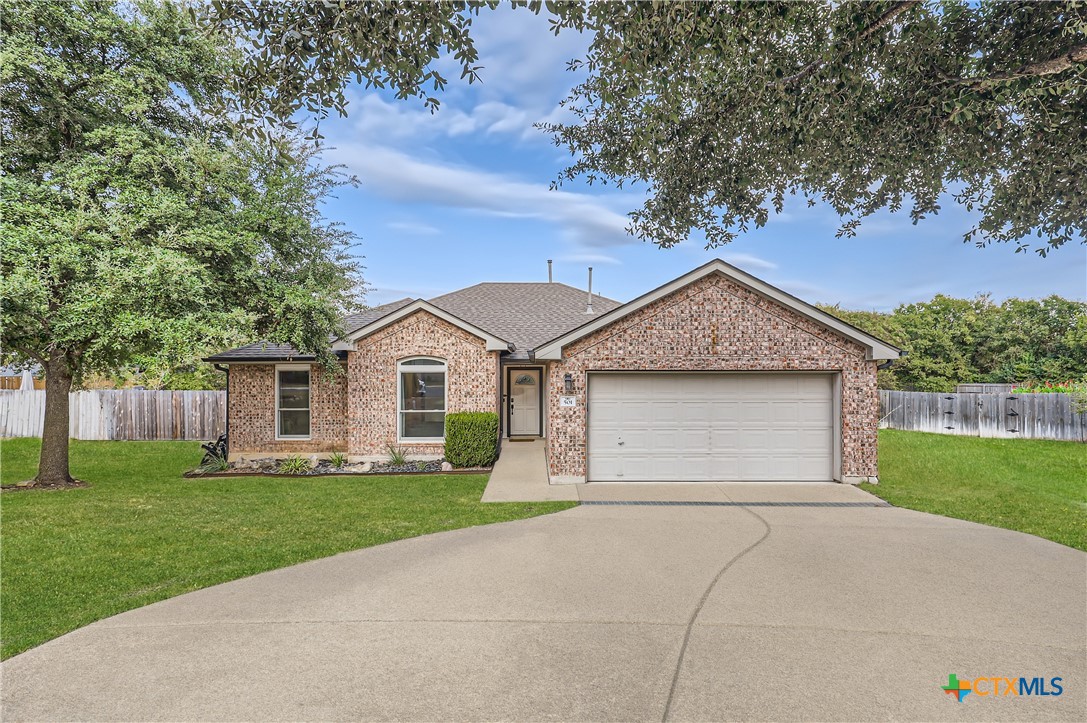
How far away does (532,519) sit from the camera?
26.7 ft

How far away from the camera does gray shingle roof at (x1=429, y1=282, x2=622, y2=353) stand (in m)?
17.4

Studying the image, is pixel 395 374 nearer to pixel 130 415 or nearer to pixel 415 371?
pixel 415 371

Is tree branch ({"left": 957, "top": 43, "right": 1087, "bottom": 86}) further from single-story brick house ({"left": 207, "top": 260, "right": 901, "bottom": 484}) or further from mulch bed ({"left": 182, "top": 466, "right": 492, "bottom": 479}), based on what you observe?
mulch bed ({"left": 182, "top": 466, "right": 492, "bottom": 479})

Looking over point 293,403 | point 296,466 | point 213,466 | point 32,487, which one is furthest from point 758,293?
point 32,487

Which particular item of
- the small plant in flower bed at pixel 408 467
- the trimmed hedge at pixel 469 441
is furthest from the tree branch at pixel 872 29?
the small plant in flower bed at pixel 408 467

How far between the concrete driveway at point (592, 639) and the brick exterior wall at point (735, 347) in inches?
166

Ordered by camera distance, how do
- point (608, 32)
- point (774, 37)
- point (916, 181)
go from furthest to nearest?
point (916, 181) → point (774, 37) → point (608, 32)

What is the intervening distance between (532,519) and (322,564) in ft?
10.4

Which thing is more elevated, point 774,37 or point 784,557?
point 774,37

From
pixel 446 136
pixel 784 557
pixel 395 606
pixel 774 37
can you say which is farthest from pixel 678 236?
pixel 446 136

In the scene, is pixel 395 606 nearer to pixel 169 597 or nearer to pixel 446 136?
pixel 169 597

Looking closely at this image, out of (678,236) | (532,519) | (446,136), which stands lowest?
(532,519)

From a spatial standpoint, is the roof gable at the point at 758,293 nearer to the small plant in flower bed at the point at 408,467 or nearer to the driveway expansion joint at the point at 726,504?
the driveway expansion joint at the point at 726,504

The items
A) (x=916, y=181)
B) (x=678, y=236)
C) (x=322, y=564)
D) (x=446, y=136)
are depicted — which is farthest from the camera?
(x=446, y=136)
